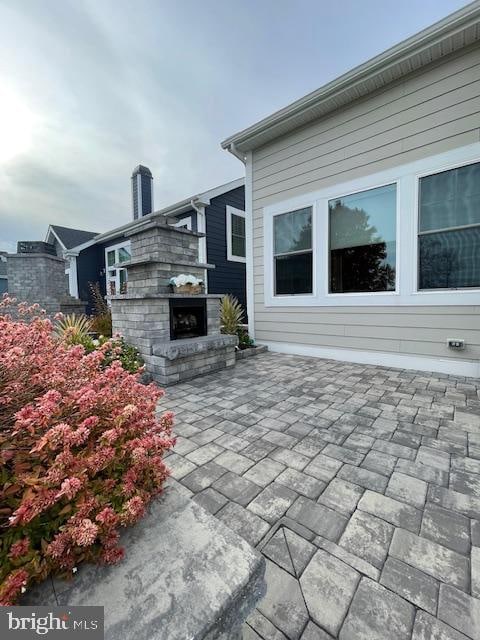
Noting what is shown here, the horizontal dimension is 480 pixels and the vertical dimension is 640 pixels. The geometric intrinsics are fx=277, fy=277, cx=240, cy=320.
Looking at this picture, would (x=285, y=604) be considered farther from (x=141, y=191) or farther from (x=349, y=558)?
(x=141, y=191)

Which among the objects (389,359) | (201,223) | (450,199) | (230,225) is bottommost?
(389,359)

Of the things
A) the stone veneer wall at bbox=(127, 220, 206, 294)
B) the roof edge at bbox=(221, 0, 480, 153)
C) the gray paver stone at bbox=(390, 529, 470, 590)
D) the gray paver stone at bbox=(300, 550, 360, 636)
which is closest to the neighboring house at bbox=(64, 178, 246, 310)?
the stone veneer wall at bbox=(127, 220, 206, 294)

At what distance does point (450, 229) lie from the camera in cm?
367

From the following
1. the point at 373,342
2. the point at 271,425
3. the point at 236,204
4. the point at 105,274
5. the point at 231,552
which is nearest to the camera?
the point at 231,552

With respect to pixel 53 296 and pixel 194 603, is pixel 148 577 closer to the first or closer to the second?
pixel 194 603

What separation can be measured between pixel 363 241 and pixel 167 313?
10.6 ft

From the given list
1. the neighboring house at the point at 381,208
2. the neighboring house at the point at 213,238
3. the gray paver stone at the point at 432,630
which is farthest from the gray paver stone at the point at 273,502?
the neighboring house at the point at 213,238

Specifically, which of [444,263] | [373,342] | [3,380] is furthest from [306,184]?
[3,380]

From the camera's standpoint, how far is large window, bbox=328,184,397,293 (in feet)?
13.6

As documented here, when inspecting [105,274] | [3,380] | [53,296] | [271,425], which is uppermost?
[105,274]

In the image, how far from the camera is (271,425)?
99.3 inches

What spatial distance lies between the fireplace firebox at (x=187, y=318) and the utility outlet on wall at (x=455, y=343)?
11.5 feet

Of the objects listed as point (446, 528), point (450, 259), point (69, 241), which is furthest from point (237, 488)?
point (69, 241)

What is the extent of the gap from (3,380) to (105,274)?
36.0 ft
